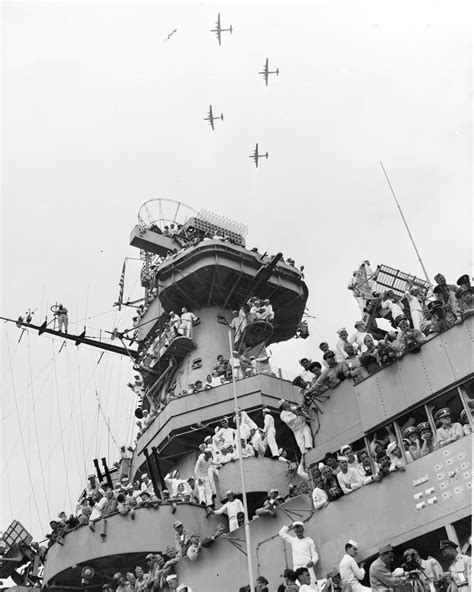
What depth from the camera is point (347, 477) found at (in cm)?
1263

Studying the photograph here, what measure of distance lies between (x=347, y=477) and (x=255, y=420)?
8770 mm

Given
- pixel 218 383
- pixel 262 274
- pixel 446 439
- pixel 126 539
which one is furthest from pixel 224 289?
pixel 446 439

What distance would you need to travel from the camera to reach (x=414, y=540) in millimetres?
11445

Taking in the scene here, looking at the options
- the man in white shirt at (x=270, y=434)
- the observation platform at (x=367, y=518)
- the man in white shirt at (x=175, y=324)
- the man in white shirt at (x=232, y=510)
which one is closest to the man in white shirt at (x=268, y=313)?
the man in white shirt at (x=175, y=324)

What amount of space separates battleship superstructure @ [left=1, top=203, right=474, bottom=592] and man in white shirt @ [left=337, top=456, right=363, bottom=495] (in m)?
0.17

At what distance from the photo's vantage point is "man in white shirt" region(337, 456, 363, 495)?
12523 millimetres

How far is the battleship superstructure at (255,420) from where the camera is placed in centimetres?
1180

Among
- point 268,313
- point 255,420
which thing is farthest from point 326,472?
point 268,313

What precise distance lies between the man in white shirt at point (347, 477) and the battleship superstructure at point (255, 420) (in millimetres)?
169

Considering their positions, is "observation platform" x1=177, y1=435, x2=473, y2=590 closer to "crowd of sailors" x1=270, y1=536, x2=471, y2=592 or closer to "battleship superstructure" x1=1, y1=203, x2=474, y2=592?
"battleship superstructure" x1=1, y1=203, x2=474, y2=592

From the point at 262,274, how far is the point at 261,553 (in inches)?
515

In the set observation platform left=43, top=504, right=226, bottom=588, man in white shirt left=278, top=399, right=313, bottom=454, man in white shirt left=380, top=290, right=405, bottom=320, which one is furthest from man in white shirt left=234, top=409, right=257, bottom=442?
man in white shirt left=380, top=290, right=405, bottom=320

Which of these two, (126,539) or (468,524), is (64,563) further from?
(468,524)

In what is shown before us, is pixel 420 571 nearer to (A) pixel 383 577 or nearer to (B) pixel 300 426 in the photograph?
(A) pixel 383 577
